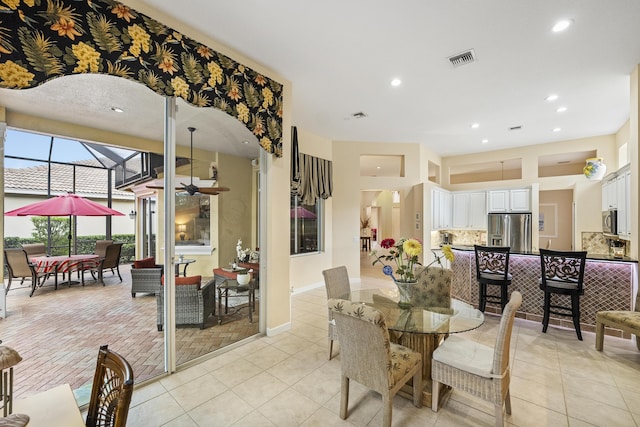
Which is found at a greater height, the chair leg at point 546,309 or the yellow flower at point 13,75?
the yellow flower at point 13,75

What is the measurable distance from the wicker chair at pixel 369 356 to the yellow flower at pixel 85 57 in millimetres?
2396

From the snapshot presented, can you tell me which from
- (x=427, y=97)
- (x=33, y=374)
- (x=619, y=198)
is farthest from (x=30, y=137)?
(x=619, y=198)

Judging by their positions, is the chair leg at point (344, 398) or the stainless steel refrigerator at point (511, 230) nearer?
the chair leg at point (344, 398)

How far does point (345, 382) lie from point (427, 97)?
12.7 ft

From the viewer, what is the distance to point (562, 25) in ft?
8.22

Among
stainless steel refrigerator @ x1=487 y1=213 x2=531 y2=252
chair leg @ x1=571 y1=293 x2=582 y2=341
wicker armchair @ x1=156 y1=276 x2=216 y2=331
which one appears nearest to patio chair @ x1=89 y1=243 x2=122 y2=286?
wicker armchair @ x1=156 y1=276 x2=216 y2=331

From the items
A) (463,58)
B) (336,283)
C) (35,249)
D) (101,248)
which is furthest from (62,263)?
(463,58)

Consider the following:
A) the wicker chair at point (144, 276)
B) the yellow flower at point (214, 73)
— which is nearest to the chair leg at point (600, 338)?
the yellow flower at point (214, 73)

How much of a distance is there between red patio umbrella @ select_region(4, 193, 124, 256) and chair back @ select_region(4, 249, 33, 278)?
0.36 metres

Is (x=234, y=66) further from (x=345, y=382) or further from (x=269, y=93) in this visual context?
(x=345, y=382)

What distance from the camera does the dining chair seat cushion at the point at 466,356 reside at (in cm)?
186

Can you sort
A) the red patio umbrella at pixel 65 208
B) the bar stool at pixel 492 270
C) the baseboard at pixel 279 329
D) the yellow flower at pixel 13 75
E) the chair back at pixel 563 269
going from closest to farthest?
the yellow flower at pixel 13 75
the red patio umbrella at pixel 65 208
the chair back at pixel 563 269
the baseboard at pixel 279 329
the bar stool at pixel 492 270

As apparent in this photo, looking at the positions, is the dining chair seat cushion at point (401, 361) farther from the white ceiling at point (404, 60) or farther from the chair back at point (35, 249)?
the chair back at point (35, 249)

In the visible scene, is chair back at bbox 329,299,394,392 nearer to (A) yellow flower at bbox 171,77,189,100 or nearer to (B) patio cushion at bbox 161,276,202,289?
(B) patio cushion at bbox 161,276,202,289
